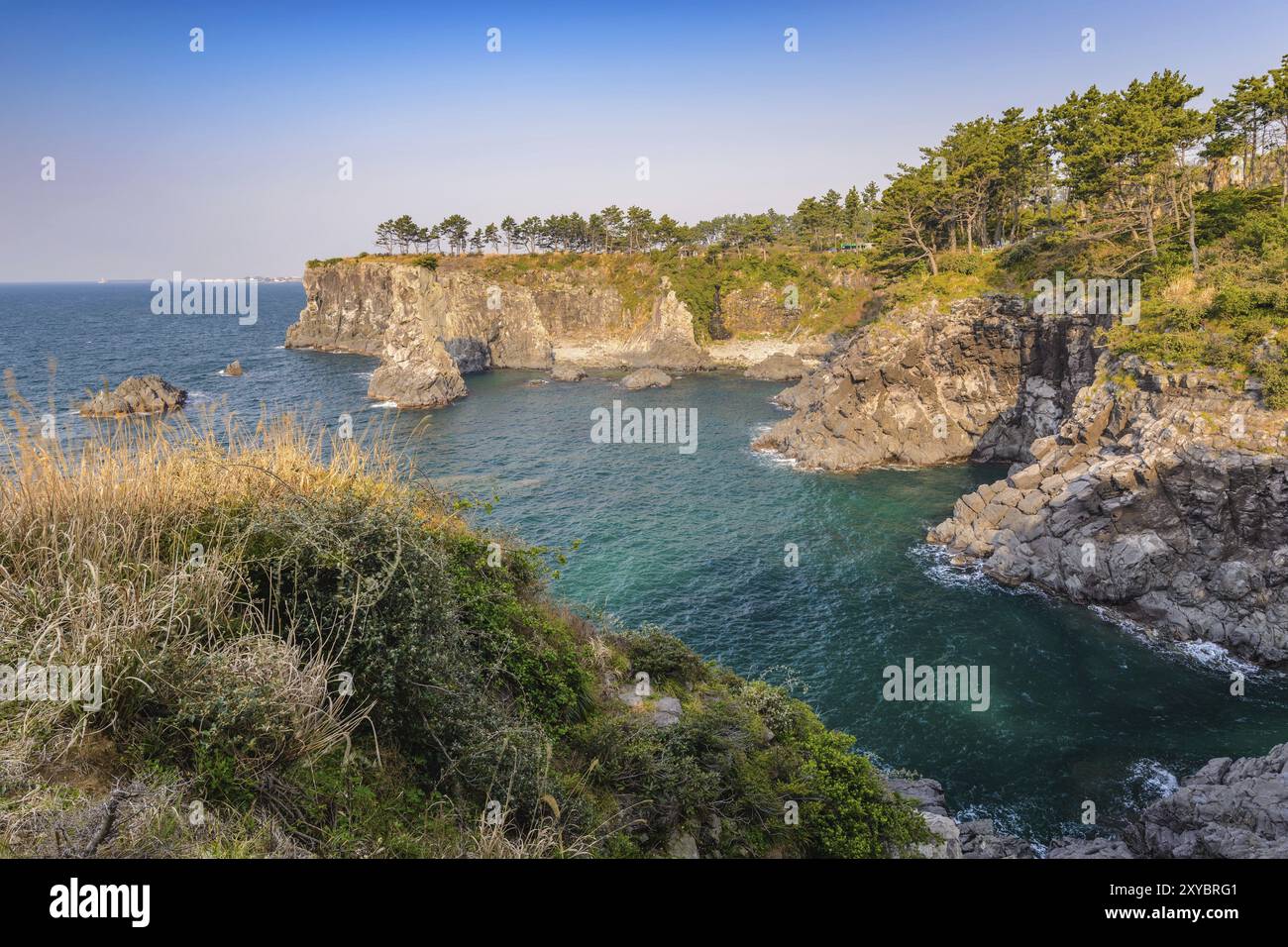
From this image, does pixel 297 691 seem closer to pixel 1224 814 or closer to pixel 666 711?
pixel 666 711

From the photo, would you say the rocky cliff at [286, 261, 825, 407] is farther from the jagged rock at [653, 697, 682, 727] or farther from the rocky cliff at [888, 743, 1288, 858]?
the jagged rock at [653, 697, 682, 727]

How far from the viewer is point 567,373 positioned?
A: 85.2 meters

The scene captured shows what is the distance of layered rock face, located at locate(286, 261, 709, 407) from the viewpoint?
295 feet

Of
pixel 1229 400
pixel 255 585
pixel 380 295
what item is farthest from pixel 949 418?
pixel 380 295

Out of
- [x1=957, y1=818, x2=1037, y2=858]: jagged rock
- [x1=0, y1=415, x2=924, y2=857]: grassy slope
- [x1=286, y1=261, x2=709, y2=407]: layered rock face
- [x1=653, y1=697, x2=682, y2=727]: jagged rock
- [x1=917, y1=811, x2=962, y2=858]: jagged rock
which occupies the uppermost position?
[x1=286, y1=261, x2=709, y2=407]: layered rock face

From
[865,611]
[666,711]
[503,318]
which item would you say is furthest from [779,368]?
[666,711]

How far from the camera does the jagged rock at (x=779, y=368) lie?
82188mm

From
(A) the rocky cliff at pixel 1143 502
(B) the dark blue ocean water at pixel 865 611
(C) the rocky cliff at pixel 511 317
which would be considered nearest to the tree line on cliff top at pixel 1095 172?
(A) the rocky cliff at pixel 1143 502

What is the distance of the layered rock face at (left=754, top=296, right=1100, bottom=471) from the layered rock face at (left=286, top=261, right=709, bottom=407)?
38745 mm

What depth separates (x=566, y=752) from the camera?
9945 mm

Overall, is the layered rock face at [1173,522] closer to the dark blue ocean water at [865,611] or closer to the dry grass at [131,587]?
the dark blue ocean water at [865,611]

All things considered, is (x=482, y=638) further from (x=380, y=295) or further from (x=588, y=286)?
(x=380, y=295)

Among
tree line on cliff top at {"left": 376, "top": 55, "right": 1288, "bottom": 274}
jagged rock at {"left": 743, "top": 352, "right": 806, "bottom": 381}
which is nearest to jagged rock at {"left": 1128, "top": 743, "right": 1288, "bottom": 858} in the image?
tree line on cliff top at {"left": 376, "top": 55, "right": 1288, "bottom": 274}

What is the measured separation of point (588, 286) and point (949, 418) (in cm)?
6175
